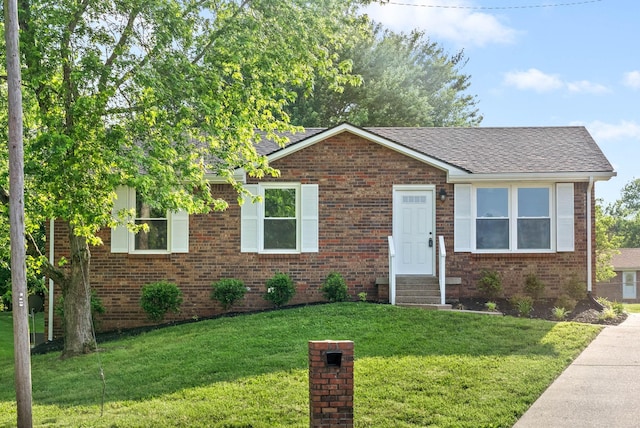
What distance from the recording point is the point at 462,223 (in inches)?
648

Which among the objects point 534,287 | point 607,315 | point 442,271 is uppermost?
point 442,271

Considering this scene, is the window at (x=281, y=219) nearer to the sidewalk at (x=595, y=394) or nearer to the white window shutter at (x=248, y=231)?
the white window shutter at (x=248, y=231)

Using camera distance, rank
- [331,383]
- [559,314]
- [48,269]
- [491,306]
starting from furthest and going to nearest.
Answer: [491,306] → [559,314] → [48,269] → [331,383]

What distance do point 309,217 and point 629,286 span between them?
34.3 m

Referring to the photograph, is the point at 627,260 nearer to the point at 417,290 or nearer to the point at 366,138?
the point at 417,290

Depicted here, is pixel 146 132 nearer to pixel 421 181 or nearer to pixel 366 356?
pixel 366 356

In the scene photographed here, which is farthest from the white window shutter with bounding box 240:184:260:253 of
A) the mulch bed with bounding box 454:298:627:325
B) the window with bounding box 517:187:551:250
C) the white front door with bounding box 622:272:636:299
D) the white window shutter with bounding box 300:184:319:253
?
the white front door with bounding box 622:272:636:299

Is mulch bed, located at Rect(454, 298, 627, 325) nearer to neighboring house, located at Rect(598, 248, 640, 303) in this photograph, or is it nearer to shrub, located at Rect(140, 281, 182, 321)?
shrub, located at Rect(140, 281, 182, 321)

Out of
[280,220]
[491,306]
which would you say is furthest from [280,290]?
[491,306]

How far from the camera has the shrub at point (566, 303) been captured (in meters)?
15.3

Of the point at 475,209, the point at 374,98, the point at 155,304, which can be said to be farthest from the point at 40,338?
the point at 374,98

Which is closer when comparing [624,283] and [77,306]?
[77,306]

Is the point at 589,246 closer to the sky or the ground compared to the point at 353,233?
closer to the ground

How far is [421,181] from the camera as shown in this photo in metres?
16.5
